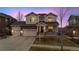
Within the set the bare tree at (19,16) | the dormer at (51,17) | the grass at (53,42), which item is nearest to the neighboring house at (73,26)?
the grass at (53,42)

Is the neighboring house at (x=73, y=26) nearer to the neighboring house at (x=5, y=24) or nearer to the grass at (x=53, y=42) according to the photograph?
the grass at (x=53, y=42)

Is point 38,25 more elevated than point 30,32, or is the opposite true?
point 38,25

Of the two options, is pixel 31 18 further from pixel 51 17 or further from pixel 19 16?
pixel 51 17

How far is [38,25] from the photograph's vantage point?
4023 mm

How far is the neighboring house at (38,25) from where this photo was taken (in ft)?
13.1

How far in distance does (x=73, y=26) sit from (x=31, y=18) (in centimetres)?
70

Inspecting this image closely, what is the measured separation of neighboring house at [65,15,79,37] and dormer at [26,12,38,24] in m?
0.55

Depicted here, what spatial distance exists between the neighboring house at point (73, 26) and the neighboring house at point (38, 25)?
214 millimetres

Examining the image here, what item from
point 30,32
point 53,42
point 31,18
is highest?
point 31,18

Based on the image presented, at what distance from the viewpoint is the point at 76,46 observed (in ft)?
13.0

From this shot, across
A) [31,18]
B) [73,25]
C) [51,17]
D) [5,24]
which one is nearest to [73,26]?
[73,25]
